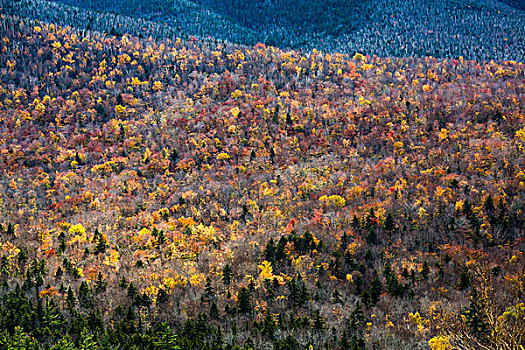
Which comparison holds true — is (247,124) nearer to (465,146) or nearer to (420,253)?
(465,146)

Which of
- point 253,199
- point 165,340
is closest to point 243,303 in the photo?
point 165,340

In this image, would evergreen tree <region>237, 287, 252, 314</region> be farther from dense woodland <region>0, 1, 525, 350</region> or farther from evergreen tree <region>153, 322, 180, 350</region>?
evergreen tree <region>153, 322, 180, 350</region>

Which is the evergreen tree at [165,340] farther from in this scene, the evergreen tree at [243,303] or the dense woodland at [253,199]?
the evergreen tree at [243,303]

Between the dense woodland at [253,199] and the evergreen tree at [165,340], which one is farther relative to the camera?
the dense woodland at [253,199]

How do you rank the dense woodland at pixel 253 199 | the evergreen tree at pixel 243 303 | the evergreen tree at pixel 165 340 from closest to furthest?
the evergreen tree at pixel 165 340 → the dense woodland at pixel 253 199 → the evergreen tree at pixel 243 303

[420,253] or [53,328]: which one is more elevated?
[420,253]

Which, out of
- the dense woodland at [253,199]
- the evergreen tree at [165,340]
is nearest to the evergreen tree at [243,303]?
the dense woodland at [253,199]

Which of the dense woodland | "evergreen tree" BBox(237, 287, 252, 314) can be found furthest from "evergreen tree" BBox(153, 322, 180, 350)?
"evergreen tree" BBox(237, 287, 252, 314)

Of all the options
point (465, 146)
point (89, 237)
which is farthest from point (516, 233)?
point (89, 237)
